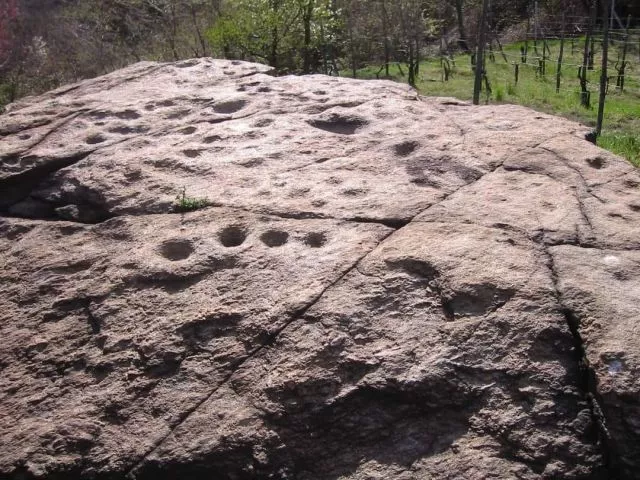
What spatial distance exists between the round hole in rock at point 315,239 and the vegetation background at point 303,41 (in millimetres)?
8487

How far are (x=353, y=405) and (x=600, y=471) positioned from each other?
106cm

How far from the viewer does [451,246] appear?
372 cm

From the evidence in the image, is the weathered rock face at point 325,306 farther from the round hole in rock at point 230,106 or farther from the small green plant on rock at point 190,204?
the round hole in rock at point 230,106

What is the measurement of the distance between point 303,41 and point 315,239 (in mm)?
13648

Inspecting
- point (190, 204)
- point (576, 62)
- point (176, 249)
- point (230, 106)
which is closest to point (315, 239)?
point (176, 249)

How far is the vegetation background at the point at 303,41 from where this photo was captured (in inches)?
612

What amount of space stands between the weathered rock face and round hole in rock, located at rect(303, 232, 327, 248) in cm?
2

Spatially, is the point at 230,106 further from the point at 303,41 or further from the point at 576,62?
the point at 576,62

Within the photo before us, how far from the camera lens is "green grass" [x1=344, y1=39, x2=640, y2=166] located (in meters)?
11.6

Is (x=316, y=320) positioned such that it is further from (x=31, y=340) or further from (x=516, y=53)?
(x=516, y=53)

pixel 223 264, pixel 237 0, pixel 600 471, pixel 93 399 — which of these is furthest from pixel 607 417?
pixel 237 0

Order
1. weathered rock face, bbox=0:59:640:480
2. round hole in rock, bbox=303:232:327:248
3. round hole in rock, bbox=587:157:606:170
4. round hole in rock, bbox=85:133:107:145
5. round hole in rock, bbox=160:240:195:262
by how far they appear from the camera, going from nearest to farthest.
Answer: weathered rock face, bbox=0:59:640:480 < round hole in rock, bbox=303:232:327:248 < round hole in rock, bbox=160:240:195:262 < round hole in rock, bbox=587:157:606:170 < round hole in rock, bbox=85:133:107:145

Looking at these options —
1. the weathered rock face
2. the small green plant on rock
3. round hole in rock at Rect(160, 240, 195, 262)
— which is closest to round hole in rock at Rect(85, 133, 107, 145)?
the weathered rock face

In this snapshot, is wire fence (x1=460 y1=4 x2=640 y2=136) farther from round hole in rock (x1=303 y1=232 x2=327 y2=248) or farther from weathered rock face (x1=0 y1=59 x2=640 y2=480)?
round hole in rock (x1=303 y1=232 x2=327 y2=248)
